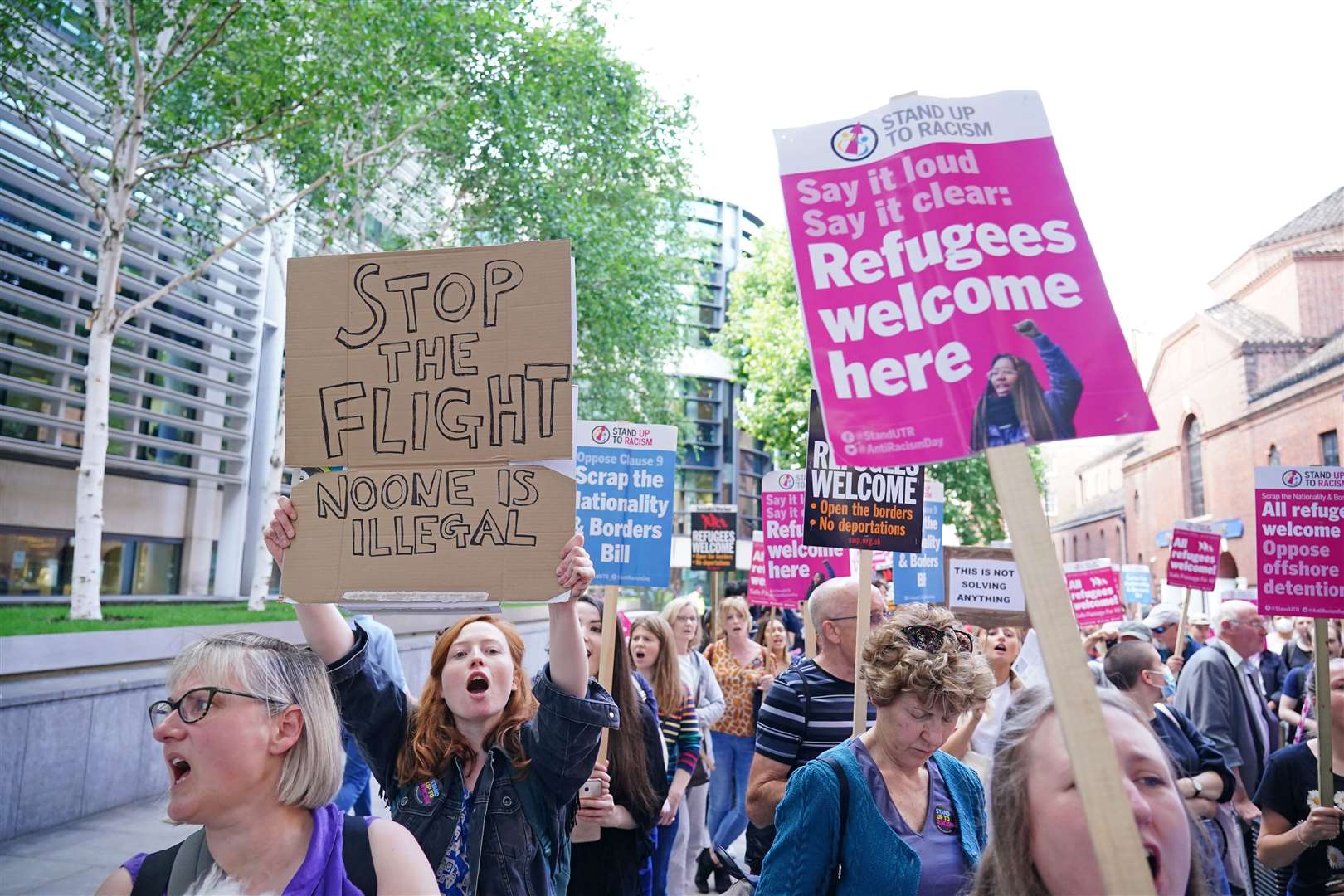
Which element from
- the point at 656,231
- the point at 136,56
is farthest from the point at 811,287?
the point at 656,231

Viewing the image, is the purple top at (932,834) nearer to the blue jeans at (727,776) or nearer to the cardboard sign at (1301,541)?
the cardboard sign at (1301,541)

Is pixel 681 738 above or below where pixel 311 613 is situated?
below

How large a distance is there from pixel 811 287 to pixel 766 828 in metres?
2.50

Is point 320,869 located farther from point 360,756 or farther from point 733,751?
point 733,751

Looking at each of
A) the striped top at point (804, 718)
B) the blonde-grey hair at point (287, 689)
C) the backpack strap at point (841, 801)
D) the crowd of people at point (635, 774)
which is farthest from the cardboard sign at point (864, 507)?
the blonde-grey hair at point (287, 689)

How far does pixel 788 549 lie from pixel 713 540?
16.3 feet

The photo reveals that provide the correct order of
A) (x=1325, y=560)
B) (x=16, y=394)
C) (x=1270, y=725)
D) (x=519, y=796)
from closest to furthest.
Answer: (x=519, y=796)
(x=1325, y=560)
(x=1270, y=725)
(x=16, y=394)

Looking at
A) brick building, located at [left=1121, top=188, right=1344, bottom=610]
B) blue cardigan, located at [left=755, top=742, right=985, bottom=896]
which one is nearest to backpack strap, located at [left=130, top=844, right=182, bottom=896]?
blue cardigan, located at [left=755, top=742, right=985, bottom=896]

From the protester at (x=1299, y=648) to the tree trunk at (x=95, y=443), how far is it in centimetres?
1305

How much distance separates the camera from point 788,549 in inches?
389

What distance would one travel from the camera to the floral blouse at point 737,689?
7.94 meters

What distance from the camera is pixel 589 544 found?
244 inches

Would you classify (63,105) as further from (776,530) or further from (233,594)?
(233,594)

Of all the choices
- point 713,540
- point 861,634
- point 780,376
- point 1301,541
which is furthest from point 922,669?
point 780,376
